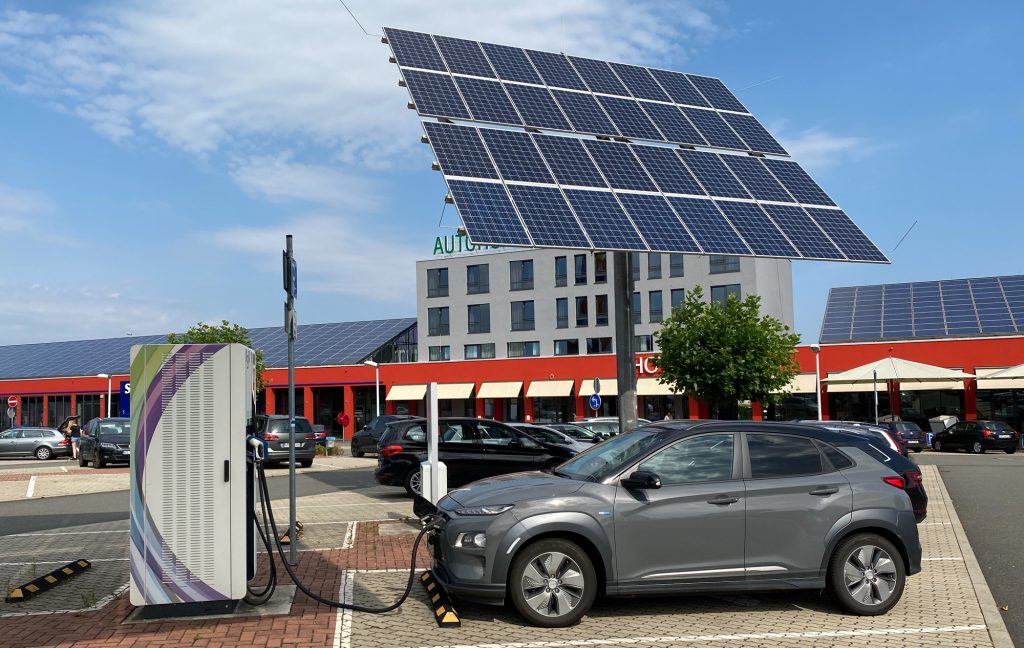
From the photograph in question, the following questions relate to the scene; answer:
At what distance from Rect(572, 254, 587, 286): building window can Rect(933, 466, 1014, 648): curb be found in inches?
2033


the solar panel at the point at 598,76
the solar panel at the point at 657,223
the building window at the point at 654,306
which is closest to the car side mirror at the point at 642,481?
the solar panel at the point at 657,223

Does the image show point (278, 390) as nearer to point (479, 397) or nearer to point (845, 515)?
point (479, 397)

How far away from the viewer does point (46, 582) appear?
9141 millimetres

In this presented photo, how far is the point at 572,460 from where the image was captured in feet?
29.3

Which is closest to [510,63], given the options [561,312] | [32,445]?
[32,445]

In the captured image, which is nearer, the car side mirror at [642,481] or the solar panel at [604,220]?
the car side mirror at [642,481]

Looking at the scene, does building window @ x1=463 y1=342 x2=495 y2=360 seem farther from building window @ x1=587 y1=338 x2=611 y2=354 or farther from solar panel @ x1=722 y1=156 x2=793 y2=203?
solar panel @ x1=722 y1=156 x2=793 y2=203

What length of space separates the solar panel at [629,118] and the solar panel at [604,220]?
10.3 feet

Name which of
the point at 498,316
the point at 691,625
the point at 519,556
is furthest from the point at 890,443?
the point at 498,316

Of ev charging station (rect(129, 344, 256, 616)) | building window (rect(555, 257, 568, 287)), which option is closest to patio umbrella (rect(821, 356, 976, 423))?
building window (rect(555, 257, 568, 287))

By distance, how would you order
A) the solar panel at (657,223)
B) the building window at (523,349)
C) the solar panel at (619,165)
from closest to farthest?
the solar panel at (657,223), the solar panel at (619,165), the building window at (523,349)

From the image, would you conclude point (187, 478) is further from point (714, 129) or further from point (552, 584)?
point (714, 129)

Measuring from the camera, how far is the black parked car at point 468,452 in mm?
16719

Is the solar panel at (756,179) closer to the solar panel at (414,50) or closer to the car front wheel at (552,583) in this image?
the solar panel at (414,50)
